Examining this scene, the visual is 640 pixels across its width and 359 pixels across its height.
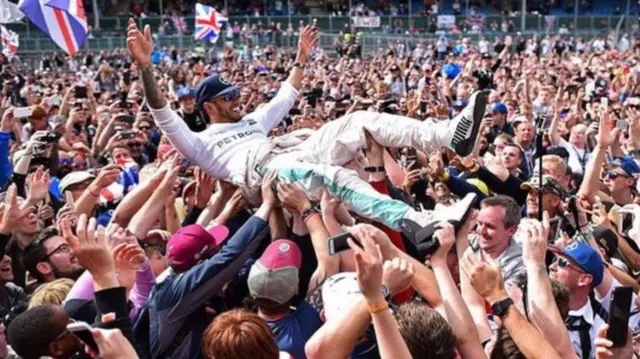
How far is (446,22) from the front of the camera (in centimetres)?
3638

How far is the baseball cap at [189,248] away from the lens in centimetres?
391

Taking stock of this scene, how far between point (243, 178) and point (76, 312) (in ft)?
5.34

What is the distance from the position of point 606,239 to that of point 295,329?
97.4 inches

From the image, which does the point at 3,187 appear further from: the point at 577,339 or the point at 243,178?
the point at 577,339

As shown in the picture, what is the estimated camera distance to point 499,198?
5105 mm

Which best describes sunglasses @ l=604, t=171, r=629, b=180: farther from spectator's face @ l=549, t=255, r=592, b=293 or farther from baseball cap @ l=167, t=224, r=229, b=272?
baseball cap @ l=167, t=224, r=229, b=272

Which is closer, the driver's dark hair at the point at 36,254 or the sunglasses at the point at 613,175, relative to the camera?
the driver's dark hair at the point at 36,254

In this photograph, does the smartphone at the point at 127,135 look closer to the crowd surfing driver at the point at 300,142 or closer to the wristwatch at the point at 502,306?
the crowd surfing driver at the point at 300,142

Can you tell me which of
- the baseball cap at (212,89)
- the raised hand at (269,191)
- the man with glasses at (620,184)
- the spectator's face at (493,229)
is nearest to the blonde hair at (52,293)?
the raised hand at (269,191)

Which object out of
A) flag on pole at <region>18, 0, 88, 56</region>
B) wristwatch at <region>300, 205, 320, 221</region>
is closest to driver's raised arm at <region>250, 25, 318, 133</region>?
wristwatch at <region>300, 205, 320, 221</region>

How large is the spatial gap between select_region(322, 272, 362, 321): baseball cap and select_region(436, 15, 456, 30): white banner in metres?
33.7

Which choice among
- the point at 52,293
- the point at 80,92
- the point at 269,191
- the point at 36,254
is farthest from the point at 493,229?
the point at 80,92

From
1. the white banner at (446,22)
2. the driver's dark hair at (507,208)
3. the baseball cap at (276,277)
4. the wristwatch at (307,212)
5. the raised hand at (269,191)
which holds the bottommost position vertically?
the white banner at (446,22)

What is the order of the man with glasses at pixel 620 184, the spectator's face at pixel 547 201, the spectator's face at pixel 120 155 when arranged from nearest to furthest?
the spectator's face at pixel 547 201
the man with glasses at pixel 620 184
the spectator's face at pixel 120 155
